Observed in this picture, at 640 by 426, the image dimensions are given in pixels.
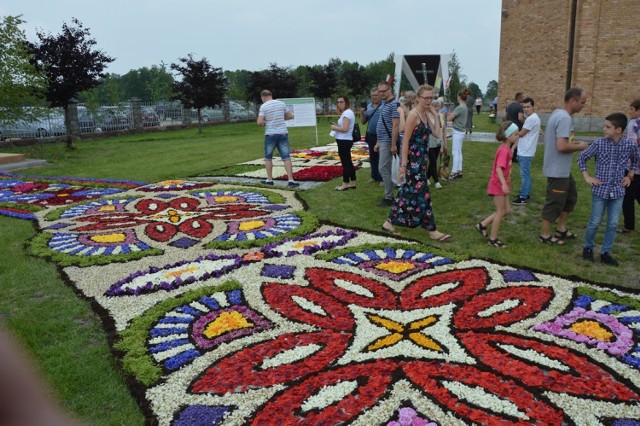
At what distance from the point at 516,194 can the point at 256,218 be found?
486 centimetres

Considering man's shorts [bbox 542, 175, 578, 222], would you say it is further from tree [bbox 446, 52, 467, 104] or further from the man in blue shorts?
tree [bbox 446, 52, 467, 104]

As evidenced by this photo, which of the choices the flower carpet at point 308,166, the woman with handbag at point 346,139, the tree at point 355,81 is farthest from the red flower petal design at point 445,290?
the tree at point 355,81

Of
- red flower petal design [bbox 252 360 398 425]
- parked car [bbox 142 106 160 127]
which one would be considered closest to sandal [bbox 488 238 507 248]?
red flower petal design [bbox 252 360 398 425]

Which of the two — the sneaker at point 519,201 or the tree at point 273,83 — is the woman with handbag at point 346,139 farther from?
the tree at point 273,83

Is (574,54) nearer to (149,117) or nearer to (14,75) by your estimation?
(14,75)

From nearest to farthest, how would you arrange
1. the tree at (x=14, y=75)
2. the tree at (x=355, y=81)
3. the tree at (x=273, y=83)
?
the tree at (x=14, y=75) → the tree at (x=273, y=83) → the tree at (x=355, y=81)

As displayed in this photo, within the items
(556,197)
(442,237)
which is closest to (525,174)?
(556,197)

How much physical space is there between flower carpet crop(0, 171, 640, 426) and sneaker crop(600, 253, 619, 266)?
908 mm

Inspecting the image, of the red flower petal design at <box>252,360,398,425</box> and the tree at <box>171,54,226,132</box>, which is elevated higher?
the tree at <box>171,54,226,132</box>

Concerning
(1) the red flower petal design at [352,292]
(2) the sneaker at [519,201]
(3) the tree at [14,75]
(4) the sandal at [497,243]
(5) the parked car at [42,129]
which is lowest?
(1) the red flower petal design at [352,292]

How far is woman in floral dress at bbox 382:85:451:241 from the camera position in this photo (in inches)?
250

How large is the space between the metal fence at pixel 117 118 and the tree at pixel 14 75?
7.87ft

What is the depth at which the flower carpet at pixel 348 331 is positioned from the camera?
10.7 ft

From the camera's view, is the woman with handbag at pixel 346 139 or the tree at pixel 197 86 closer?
the woman with handbag at pixel 346 139
